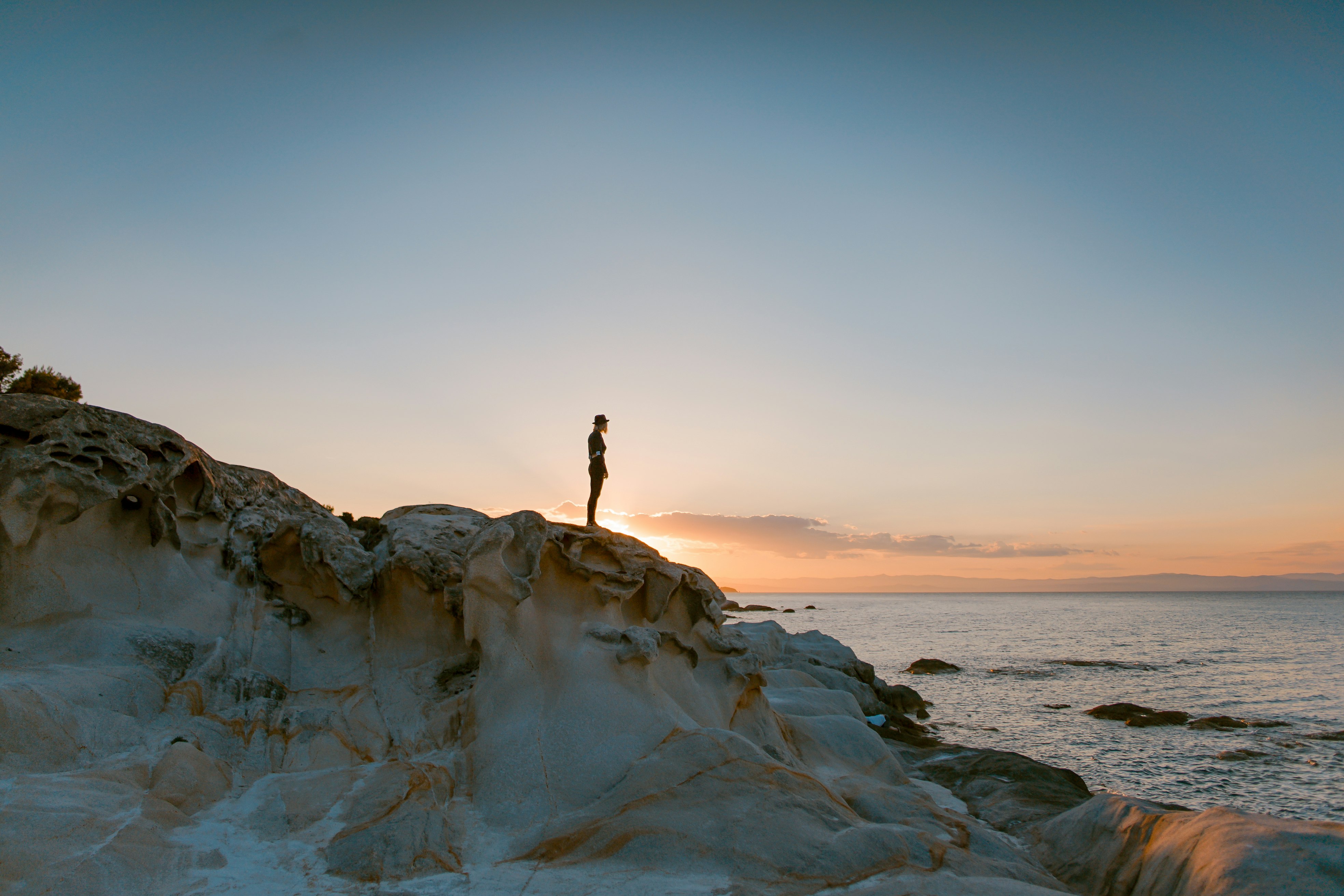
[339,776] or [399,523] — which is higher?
[399,523]

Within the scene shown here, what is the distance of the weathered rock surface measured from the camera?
6.82m

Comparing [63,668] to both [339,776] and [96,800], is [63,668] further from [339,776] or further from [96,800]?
[339,776]

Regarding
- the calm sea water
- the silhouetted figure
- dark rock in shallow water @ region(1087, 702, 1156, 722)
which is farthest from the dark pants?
dark rock in shallow water @ region(1087, 702, 1156, 722)

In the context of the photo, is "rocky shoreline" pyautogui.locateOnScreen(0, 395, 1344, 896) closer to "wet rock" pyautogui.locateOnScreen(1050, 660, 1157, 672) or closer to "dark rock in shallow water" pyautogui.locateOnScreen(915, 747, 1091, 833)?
"dark rock in shallow water" pyautogui.locateOnScreen(915, 747, 1091, 833)

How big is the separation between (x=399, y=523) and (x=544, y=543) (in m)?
3.21

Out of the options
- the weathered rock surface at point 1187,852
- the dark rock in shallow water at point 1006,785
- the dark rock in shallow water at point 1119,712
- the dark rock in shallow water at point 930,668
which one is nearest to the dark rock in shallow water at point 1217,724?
the dark rock in shallow water at point 1119,712

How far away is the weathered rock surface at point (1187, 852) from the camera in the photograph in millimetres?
6816

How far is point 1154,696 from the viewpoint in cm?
2814

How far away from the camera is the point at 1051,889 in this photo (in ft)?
27.4

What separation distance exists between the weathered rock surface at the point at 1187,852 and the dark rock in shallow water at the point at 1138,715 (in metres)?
14.5

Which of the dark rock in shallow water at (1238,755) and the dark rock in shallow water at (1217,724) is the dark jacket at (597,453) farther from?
the dark rock in shallow water at (1217,724)

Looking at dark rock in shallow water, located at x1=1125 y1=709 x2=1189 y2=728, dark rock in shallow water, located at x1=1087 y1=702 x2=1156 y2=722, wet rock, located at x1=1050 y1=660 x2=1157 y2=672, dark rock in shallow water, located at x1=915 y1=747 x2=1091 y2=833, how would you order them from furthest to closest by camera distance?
wet rock, located at x1=1050 y1=660 x2=1157 y2=672 < dark rock in shallow water, located at x1=1087 y1=702 x2=1156 y2=722 < dark rock in shallow water, located at x1=1125 y1=709 x2=1189 y2=728 < dark rock in shallow water, located at x1=915 y1=747 x2=1091 y2=833

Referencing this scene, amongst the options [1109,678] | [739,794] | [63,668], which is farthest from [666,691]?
[1109,678]

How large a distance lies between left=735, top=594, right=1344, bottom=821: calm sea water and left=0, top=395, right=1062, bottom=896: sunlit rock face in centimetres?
881
